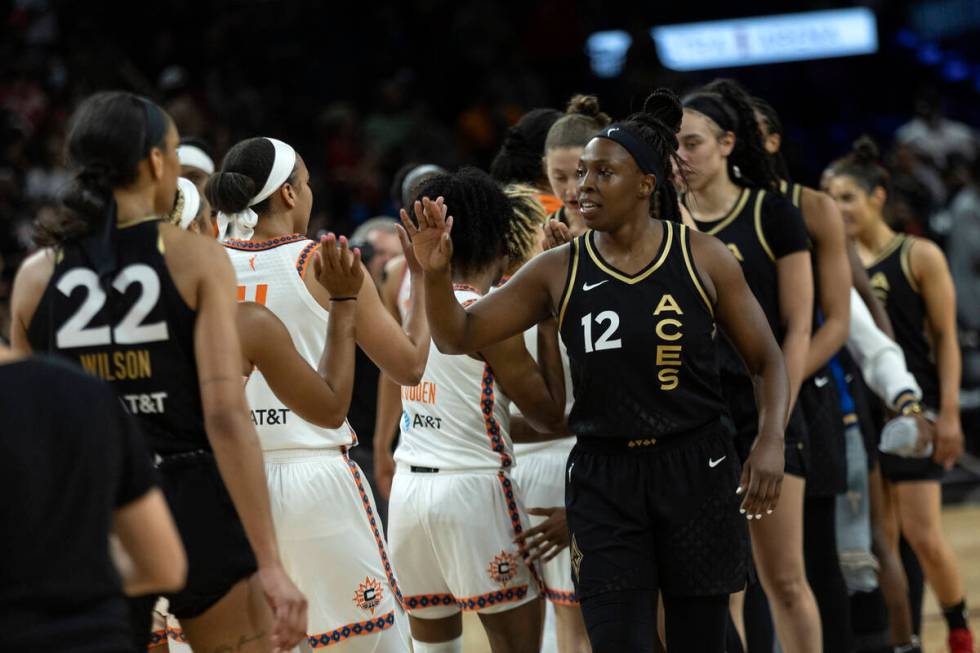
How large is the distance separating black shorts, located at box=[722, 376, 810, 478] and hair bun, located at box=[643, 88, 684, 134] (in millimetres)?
1091

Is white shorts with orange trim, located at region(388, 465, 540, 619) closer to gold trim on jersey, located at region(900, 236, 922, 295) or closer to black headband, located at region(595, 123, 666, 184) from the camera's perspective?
black headband, located at region(595, 123, 666, 184)

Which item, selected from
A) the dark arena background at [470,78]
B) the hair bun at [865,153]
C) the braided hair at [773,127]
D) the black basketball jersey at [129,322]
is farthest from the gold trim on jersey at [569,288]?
the dark arena background at [470,78]

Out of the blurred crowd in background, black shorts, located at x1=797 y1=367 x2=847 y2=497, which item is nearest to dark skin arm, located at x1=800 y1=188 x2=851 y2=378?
black shorts, located at x1=797 y1=367 x2=847 y2=497

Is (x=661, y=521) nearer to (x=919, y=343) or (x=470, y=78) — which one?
(x=919, y=343)

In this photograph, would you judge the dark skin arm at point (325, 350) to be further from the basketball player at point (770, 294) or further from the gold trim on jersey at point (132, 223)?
the basketball player at point (770, 294)

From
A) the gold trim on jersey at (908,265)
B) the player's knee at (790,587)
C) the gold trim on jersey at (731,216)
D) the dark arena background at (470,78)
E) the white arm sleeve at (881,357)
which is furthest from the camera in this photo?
the dark arena background at (470,78)

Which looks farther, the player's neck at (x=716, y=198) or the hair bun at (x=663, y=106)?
the player's neck at (x=716, y=198)

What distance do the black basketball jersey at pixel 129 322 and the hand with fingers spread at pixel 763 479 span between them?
5.04 feet

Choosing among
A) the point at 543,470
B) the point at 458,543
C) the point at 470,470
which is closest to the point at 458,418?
the point at 470,470

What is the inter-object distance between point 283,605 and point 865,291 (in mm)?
3307

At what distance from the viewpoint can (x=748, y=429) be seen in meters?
4.57

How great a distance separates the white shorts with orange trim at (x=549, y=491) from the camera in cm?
428

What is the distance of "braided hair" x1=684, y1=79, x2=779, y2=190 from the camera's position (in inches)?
189

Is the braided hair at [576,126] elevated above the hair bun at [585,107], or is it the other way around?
the hair bun at [585,107]
